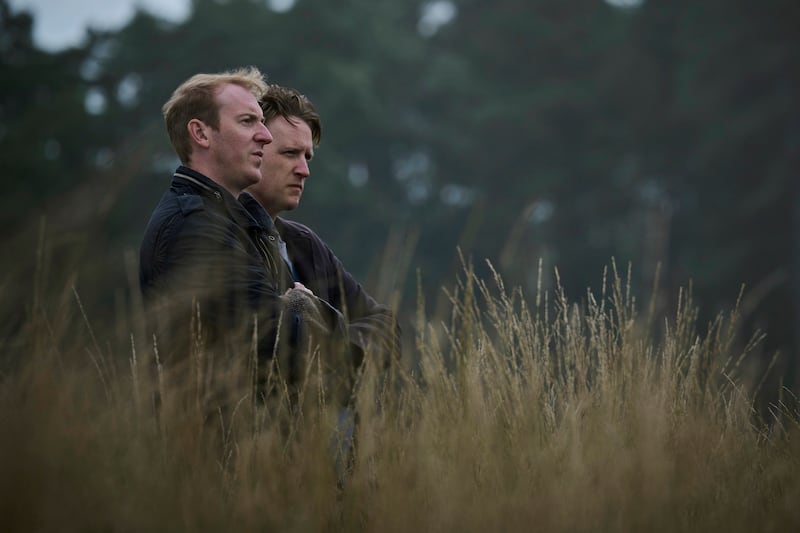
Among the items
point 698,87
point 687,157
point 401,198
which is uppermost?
point 698,87

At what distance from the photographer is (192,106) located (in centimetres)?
365

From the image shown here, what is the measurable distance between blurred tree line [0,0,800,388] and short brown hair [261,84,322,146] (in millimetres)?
15972

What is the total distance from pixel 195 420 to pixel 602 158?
2759 cm

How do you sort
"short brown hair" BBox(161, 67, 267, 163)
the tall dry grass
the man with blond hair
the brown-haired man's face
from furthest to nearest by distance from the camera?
the brown-haired man's face, "short brown hair" BBox(161, 67, 267, 163), the man with blond hair, the tall dry grass

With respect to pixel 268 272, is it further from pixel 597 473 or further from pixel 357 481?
pixel 597 473

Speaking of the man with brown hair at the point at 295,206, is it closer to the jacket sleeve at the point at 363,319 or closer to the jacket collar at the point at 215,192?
the jacket sleeve at the point at 363,319

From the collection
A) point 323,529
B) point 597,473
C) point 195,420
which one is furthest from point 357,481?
point 597,473

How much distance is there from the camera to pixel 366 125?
31.0 meters

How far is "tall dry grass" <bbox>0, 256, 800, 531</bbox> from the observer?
271 centimetres

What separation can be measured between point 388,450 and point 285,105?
1392mm

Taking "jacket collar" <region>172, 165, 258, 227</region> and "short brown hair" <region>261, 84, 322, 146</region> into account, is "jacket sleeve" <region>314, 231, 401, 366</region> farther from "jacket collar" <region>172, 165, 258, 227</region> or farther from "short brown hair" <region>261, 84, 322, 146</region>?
"short brown hair" <region>261, 84, 322, 146</region>

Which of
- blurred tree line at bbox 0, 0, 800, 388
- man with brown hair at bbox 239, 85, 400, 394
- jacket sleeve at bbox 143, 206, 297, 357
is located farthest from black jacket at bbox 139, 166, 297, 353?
blurred tree line at bbox 0, 0, 800, 388

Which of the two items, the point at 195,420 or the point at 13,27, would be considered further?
the point at 13,27

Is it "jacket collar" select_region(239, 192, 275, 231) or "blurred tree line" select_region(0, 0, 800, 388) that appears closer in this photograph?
"jacket collar" select_region(239, 192, 275, 231)
